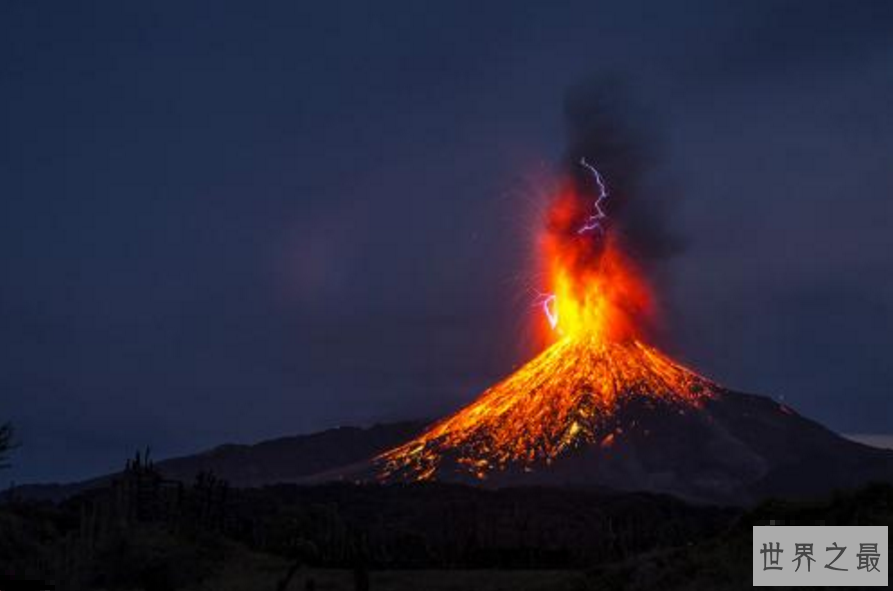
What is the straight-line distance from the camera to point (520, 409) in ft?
496

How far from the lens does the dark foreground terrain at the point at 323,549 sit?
25.8m

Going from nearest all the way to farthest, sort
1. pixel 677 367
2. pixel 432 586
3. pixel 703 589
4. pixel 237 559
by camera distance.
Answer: pixel 703 589 < pixel 432 586 < pixel 237 559 < pixel 677 367

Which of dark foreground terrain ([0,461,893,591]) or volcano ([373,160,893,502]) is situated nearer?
dark foreground terrain ([0,461,893,591])

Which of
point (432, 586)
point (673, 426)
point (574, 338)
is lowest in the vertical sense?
point (432, 586)

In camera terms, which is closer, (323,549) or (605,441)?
(323,549)

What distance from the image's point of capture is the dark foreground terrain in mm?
25750

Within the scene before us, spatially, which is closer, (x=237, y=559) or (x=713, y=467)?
(x=237, y=559)

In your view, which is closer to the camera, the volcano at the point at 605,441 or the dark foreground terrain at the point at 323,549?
the dark foreground terrain at the point at 323,549

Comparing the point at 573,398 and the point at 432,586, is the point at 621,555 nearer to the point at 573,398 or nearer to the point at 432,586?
the point at 432,586

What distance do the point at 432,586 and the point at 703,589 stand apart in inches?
645

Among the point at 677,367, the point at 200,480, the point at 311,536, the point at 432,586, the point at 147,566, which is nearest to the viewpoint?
the point at 432,586

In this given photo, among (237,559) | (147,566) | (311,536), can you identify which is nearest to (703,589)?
(147,566)

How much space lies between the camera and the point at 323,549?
55812 millimetres

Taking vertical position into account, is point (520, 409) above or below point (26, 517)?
above
